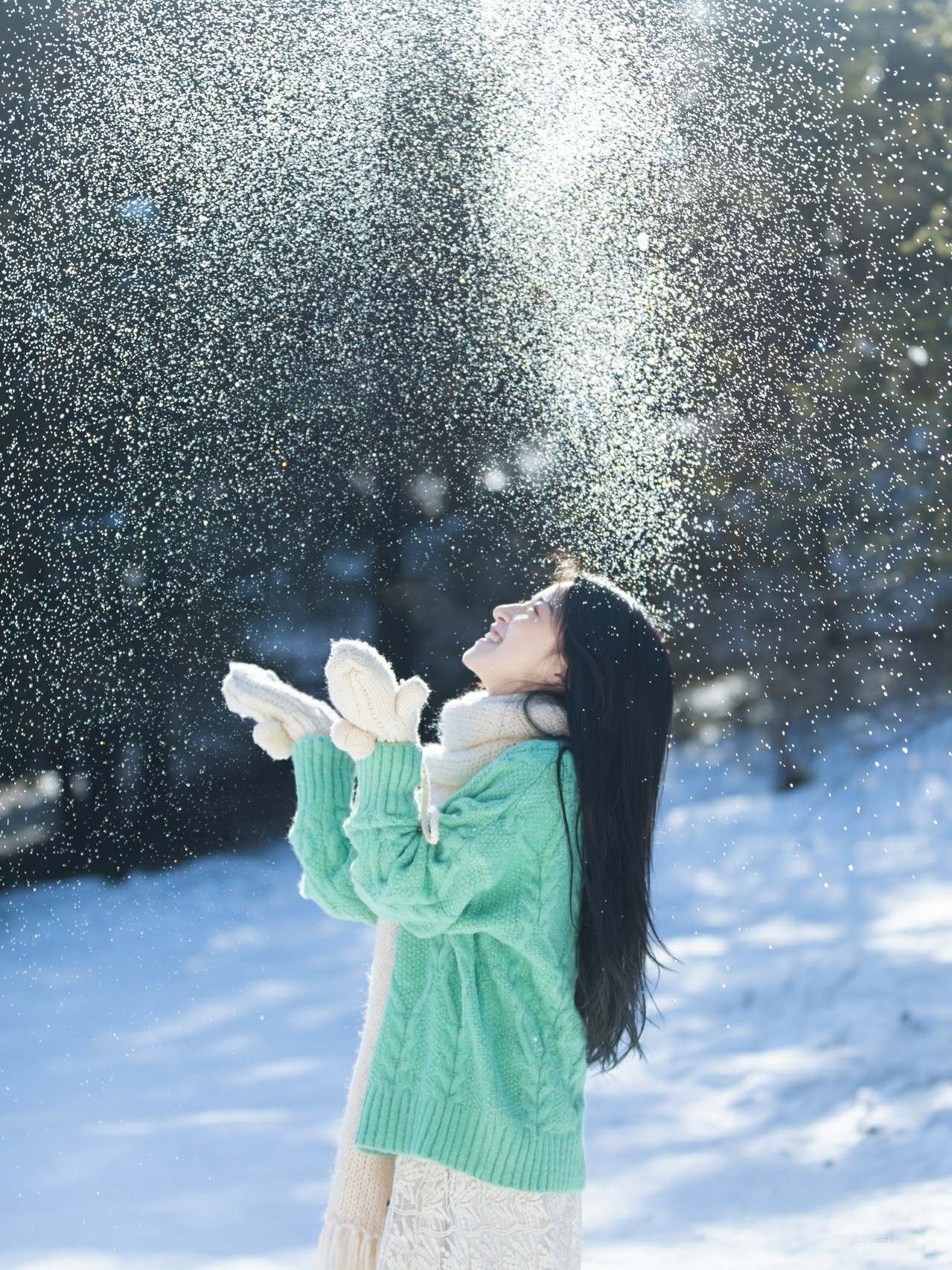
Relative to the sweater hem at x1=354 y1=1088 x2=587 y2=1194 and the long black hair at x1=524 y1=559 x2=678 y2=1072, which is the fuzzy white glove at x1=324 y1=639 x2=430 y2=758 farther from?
the sweater hem at x1=354 y1=1088 x2=587 y2=1194

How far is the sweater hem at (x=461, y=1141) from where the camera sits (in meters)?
1.75

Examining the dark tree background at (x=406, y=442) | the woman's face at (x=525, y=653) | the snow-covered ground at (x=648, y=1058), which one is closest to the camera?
the woman's face at (x=525, y=653)

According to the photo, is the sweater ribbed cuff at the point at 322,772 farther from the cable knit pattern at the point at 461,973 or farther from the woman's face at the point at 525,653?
the woman's face at the point at 525,653

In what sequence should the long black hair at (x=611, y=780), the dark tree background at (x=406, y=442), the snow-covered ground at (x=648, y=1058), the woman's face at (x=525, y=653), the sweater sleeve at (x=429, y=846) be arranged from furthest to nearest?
the dark tree background at (x=406, y=442) < the snow-covered ground at (x=648, y=1058) < the woman's face at (x=525, y=653) < the long black hair at (x=611, y=780) < the sweater sleeve at (x=429, y=846)

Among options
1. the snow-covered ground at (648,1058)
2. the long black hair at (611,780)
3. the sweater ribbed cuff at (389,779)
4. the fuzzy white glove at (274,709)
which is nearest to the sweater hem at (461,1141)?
the long black hair at (611,780)

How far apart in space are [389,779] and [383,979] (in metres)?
0.34

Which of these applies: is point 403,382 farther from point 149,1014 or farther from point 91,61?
point 149,1014

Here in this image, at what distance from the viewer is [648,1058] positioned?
475 centimetres

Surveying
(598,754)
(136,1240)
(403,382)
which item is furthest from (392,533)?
(598,754)

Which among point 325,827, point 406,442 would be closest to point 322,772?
point 325,827

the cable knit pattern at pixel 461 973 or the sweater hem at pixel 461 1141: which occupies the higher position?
the cable knit pattern at pixel 461 973

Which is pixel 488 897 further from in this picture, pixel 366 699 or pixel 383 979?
pixel 366 699

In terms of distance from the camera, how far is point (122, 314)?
6535mm

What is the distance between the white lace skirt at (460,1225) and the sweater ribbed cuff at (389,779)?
1.49 feet
